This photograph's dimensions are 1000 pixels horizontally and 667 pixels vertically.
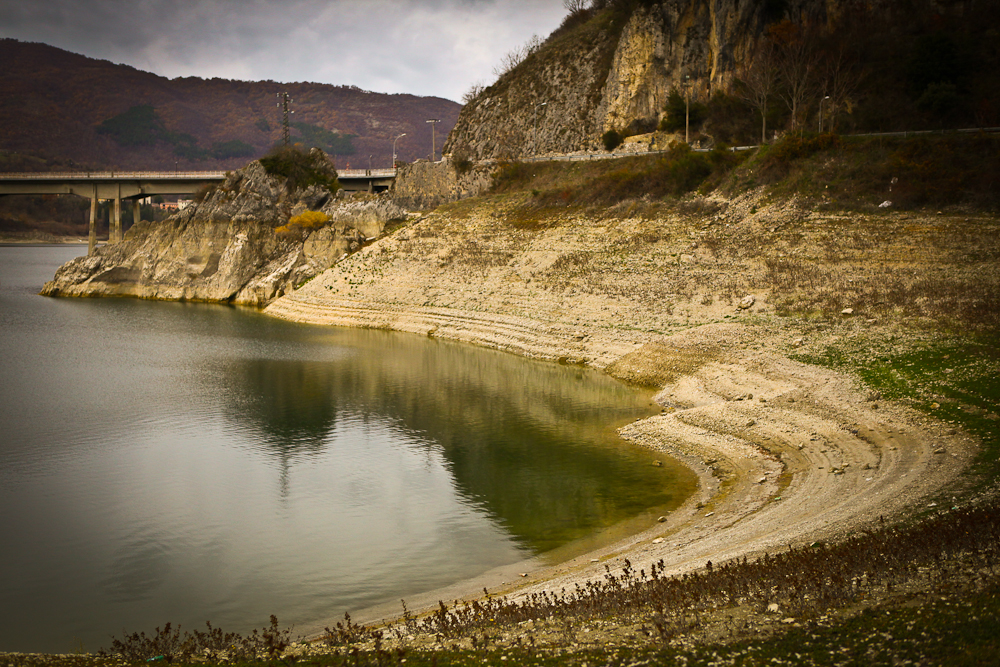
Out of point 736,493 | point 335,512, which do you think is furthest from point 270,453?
point 736,493

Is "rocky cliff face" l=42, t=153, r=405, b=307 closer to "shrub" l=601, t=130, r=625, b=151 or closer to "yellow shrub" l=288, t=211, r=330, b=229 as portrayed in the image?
"yellow shrub" l=288, t=211, r=330, b=229

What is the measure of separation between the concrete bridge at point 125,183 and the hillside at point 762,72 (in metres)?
21.5

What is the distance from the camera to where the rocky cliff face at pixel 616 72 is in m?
70.9

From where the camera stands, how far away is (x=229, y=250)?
75.9 metres

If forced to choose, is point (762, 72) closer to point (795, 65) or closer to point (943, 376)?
point (795, 65)

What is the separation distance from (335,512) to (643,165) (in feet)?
171

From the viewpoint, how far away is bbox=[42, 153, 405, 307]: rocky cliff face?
72.8 metres

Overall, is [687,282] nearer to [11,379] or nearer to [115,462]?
[115,462]

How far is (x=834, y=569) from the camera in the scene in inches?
456

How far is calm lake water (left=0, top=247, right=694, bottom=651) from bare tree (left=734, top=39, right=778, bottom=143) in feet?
122

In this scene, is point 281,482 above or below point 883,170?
below

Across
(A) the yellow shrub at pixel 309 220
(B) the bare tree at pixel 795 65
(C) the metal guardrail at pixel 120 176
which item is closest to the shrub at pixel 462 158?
(A) the yellow shrub at pixel 309 220

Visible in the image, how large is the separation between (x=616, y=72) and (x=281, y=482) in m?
69.8

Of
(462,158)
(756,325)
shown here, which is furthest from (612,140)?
(756,325)
